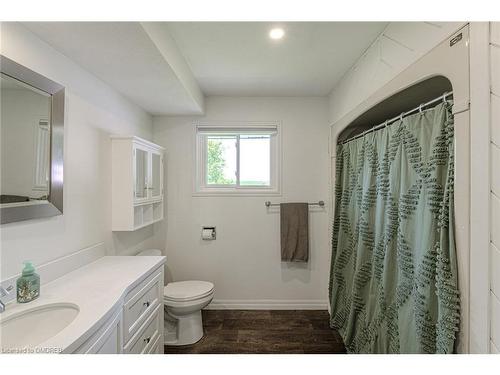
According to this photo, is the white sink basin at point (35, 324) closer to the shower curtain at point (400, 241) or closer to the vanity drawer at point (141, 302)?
the vanity drawer at point (141, 302)

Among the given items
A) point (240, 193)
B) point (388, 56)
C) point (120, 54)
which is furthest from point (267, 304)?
point (120, 54)

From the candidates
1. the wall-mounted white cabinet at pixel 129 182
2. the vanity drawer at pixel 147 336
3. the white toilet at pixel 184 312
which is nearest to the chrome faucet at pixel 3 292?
the vanity drawer at pixel 147 336

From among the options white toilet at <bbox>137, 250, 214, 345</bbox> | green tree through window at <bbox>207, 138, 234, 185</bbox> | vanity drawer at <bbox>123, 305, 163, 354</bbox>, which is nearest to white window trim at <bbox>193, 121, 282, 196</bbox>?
green tree through window at <bbox>207, 138, 234, 185</bbox>

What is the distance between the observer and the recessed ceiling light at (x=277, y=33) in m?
1.54

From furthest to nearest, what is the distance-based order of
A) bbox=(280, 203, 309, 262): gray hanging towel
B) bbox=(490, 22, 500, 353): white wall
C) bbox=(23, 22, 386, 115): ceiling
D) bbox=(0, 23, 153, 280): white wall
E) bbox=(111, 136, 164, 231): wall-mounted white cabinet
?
bbox=(280, 203, 309, 262): gray hanging towel
bbox=(111, 136, 164, 231): wall-mounted white cabinet
bbox=(23, 22, 386, 115): ceiling
bbox=(0, 23, 153, 280): white wall
bbox=(490, 22, 500, 353): white wall

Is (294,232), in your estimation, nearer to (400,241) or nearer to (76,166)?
(400,241)

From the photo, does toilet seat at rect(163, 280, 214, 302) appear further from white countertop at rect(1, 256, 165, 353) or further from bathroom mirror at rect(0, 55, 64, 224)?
bathroom mirror at rect(0, 55, 64, 224)

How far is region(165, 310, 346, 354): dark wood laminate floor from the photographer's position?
206cm

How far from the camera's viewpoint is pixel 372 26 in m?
1.50

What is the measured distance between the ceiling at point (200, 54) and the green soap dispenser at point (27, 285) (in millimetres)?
1128

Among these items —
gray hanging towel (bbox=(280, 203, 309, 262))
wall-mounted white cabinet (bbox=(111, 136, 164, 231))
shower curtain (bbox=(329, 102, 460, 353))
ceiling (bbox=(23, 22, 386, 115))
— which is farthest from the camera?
gray hanging towel (bbox=(280, 203, 309, 262))

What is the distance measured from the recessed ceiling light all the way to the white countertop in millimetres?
1711
